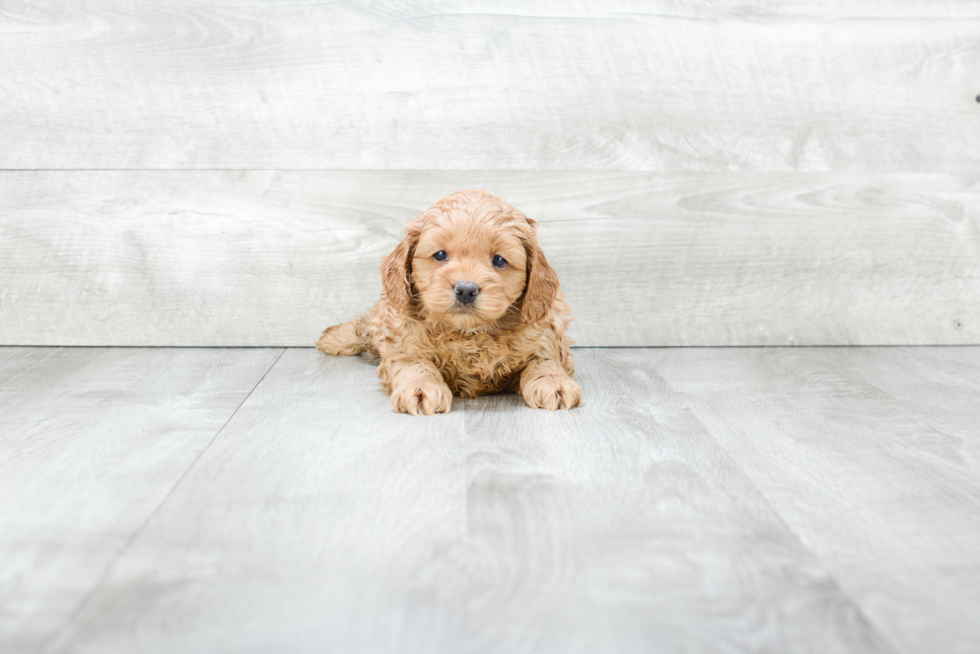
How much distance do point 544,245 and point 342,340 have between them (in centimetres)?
79

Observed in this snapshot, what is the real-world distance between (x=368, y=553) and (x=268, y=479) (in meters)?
0.39

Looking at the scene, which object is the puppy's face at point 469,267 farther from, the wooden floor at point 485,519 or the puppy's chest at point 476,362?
the wooden floor at point 485,519

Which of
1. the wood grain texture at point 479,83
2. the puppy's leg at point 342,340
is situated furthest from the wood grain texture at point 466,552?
the wood grain texture at point 479,83

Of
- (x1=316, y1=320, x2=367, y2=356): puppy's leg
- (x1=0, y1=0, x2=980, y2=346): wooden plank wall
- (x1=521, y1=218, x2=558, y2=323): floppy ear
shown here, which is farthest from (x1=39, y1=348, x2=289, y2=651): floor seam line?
(x1=0, y1=0, x2=980, y2=346): wooden plank wall

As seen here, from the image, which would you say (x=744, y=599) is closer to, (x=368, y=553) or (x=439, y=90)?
(x=368, y=553)

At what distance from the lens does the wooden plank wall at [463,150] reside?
2.60 metres

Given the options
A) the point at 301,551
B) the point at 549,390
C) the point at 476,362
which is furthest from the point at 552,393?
the point at 301,551

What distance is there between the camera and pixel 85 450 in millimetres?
1676

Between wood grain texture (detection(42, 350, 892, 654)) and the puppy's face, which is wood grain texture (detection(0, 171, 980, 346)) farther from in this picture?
wood grain texture (detection(42, 350, 892, 654))

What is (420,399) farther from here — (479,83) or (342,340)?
(479,83)

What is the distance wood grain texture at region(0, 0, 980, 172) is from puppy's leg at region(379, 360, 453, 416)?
94 cm

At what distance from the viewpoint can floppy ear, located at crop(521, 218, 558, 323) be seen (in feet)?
6.49

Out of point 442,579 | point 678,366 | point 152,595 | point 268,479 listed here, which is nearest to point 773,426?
point 678,366

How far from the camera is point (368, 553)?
1.24 meters
